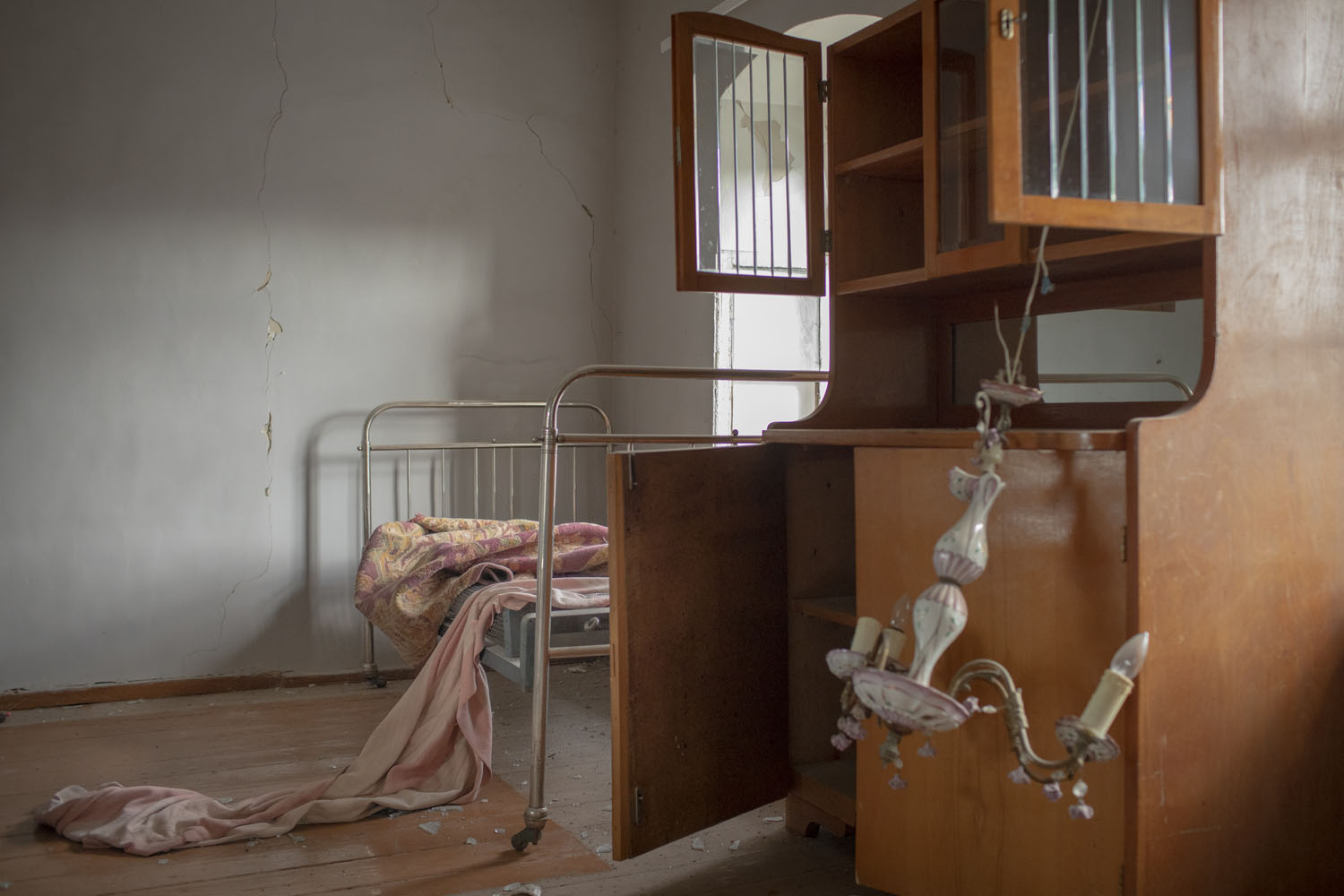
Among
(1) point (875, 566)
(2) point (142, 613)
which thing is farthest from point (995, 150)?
(2) point (142, 613)

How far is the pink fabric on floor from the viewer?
98.1 inches

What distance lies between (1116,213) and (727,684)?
4.06ft

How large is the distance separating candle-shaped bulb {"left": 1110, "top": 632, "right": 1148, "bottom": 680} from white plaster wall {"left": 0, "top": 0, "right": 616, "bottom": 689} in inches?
99.8

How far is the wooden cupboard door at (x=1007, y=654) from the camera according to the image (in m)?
1.60

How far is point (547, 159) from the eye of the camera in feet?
14.8

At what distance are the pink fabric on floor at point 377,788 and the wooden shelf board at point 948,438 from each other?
0.97m

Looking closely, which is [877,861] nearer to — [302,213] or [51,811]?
[51,811]

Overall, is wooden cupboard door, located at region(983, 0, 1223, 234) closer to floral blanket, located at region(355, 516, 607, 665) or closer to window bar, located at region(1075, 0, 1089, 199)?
window bar, located at region(1075, 0, 1089, 199)

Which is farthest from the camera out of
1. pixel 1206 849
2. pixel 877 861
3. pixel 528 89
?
pixel 528 89

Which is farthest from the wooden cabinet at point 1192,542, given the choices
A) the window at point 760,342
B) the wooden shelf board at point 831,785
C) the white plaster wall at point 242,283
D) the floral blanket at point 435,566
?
the white plaster wall at point 242,283

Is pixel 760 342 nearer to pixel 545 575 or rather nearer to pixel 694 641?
pixel 545 575

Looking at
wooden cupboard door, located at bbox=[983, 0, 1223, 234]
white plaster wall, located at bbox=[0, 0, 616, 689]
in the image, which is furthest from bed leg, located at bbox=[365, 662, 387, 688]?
wooden cupboard door, located at bbox=[983, 0, 1223, 234]

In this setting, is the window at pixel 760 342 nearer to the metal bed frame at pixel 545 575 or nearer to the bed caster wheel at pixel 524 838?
the metal bed frame at pixel 545 575

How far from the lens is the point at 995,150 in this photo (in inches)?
58.0
